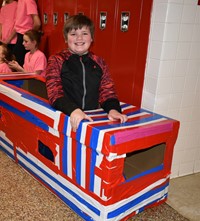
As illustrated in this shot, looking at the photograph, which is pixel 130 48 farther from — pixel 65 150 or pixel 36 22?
pixel 36 22

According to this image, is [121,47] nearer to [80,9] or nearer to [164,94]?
Result: [164,94]

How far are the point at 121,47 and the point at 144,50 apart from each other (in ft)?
0.90

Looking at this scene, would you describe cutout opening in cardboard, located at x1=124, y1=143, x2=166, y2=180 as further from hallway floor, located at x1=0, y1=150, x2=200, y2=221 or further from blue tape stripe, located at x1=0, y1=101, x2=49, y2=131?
blue tape stripe, located at x1=0, y1=101, x2=49, y2=131

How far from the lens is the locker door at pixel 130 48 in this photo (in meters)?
1.95

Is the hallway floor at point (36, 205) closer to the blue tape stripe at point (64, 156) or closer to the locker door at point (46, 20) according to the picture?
the blue tape stripe at point (64, 156)

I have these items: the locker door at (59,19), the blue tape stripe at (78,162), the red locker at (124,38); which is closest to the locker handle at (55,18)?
the locker door at (59,19)

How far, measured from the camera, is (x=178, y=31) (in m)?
1.82

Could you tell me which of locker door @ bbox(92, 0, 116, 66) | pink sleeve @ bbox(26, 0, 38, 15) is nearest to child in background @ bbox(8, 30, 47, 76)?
pink sleeve @ bbox(26, 0, 38, 15)

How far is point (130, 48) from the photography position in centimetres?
208

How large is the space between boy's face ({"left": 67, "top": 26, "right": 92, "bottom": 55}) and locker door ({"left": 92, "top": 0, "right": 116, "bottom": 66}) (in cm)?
54

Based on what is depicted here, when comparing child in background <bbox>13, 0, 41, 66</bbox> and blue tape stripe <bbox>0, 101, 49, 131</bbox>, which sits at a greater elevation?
child in background <bbox>13, 0, 41, 66</bbox>

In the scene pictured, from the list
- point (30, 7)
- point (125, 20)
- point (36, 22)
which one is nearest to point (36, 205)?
point (125, 20)

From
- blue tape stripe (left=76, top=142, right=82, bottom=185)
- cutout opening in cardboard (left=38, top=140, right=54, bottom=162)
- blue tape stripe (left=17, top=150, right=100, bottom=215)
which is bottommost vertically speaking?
blue tape stripe (left=17, top=150, right=100, bottom=215)

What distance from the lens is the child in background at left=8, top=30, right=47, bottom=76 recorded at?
302cm
